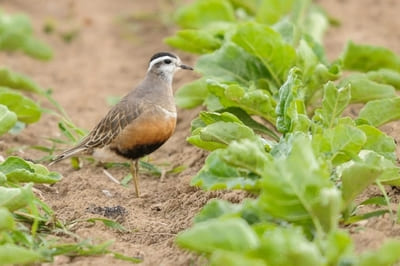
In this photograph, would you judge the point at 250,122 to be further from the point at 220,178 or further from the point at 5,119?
the point at 220,178

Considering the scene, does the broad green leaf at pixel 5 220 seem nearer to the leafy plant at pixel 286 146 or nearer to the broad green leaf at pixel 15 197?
the broad green leaf at pixel 15 197

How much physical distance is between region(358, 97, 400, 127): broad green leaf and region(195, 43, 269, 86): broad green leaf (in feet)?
4.76

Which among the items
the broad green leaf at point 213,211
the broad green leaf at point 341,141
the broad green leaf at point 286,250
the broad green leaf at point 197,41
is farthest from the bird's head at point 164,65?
the broad green leaf at point 286,250

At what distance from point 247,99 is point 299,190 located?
2.04 meters

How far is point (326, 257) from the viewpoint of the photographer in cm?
459

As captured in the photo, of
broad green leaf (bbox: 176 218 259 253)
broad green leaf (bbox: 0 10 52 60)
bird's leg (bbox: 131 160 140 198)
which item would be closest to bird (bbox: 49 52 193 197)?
bird's leg (bbox: 131 160 140 198)

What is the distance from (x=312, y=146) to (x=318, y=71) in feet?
6.98

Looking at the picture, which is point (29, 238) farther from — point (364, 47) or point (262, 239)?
point (364, 47)

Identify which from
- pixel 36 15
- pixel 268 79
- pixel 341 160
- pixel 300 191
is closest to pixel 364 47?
pixel 268 79

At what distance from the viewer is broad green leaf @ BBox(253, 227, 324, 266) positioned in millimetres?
4297

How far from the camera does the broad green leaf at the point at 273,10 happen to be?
10.4 metres

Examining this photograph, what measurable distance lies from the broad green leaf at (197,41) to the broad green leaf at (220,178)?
3.43 m

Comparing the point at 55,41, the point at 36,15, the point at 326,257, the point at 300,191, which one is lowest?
the point at 326,257

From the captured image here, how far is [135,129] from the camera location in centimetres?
768
